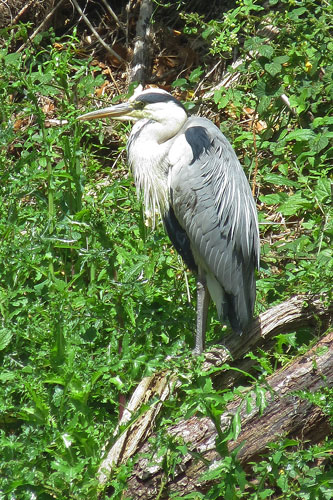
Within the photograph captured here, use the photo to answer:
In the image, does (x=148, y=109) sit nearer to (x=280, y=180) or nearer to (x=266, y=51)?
(x=280, y=180)

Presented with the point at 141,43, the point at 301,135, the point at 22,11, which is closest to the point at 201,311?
the point at 301,135

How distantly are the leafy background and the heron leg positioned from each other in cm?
10

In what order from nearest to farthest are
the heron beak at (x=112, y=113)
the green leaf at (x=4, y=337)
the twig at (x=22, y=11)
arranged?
the green leaf at (x=4, y=337) → the heron beak at (x=112, y=113) → the twig at (x=22, y=11)

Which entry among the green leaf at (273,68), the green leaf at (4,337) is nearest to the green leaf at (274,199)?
the green leaf at (273,68)

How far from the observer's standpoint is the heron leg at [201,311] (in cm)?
383

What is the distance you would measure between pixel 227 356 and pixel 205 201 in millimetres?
786

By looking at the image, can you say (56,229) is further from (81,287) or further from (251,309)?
(251,309)

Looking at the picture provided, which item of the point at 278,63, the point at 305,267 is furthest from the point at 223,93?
the point at 305,267

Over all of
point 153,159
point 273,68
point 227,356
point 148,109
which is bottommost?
point 227,356

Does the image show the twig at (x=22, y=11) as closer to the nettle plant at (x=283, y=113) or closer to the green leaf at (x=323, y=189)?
the nettle plant at (x=283, y=113)

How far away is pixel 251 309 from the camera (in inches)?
153

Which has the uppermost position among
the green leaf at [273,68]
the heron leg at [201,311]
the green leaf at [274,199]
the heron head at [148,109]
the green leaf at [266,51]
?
the heron head at [148,109]

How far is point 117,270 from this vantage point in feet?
13.4

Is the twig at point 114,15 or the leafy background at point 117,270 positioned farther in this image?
the twig at point 114,15
